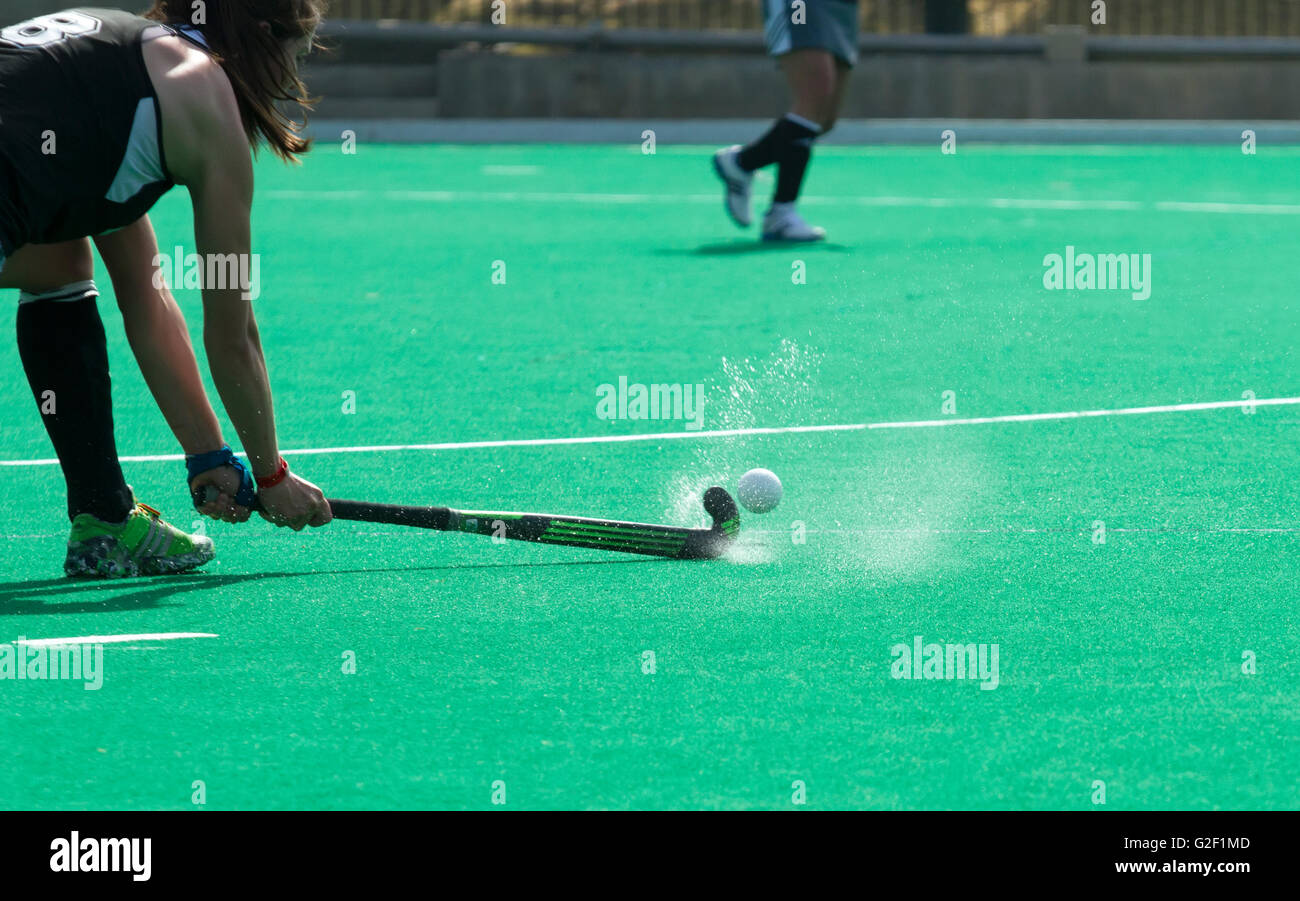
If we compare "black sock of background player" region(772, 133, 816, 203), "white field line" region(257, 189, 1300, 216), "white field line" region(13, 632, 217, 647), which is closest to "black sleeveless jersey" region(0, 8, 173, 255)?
"white field line" region(13, 632, 217, 647)

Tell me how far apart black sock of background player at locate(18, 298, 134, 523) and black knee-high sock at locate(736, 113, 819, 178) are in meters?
6.58

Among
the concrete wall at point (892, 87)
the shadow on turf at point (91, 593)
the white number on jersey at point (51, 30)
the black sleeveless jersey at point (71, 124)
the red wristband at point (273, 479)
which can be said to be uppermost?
the concrete wall at point (892, 87)

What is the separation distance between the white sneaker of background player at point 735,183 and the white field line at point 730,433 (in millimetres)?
4926

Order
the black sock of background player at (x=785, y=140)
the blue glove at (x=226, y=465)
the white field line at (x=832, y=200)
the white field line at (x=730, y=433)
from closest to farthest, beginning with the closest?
the blue glove at (x=226, y=465)
the white field line at (x=730, y=433)
the black sock of background player at (x=785, y=140)
the white field line at (x=832, y=200)

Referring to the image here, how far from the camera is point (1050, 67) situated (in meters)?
21.6

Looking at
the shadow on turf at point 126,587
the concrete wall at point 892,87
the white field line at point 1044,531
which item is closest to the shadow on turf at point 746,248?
the white field line at point 1044,531

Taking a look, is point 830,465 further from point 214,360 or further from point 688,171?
point 688,171

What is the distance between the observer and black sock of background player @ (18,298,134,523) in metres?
4.50

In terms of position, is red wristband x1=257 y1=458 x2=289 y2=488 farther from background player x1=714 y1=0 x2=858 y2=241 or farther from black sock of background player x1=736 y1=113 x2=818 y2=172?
black sock of background player x1=736 y1=113 x2=818 y2=172

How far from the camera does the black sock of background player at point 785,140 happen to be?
10.7 metres

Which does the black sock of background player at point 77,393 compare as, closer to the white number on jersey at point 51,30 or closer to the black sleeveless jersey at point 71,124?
the black sleeveless jersey at point 71,124
